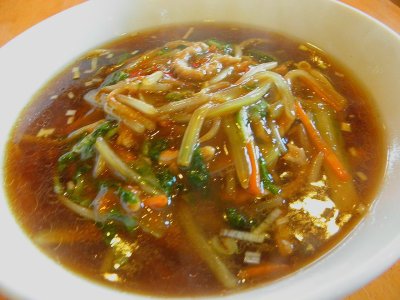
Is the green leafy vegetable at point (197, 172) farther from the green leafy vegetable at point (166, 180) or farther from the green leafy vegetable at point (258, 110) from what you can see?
the green leafy vegetable at point (258, 110)

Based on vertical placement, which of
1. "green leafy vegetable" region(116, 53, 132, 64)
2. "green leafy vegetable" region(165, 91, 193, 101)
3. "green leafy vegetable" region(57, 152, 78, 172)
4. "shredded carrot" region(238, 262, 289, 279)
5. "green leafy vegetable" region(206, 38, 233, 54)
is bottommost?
"shredded carrot" region(238, 262, 289, 279)

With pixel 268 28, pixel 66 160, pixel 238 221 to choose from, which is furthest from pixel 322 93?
pixel 66 160

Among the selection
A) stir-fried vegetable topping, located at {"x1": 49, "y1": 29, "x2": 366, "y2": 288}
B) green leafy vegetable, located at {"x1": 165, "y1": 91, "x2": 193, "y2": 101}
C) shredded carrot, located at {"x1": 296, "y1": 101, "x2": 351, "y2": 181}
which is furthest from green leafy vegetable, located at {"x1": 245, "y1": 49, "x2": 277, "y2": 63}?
green leafy vegetable, located at {"x1": 165, "y1": 91, "x2": 193, "y2": 101}

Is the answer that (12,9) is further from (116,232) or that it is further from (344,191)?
(344,191)

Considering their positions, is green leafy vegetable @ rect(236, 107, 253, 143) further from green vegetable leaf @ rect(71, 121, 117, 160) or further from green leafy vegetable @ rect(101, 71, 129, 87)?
green leafy vegetable @ rect(101, 71, 129, 87)

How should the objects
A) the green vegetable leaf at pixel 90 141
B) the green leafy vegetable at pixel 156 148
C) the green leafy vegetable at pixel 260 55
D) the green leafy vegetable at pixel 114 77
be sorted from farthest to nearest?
the green leafy vegetable at pixel 260 55 → the green leafy vegetable at pixel 114 77 → the green vegetable leaf at pixel 90 141 → the green leafy vegetable at pixel 156 148

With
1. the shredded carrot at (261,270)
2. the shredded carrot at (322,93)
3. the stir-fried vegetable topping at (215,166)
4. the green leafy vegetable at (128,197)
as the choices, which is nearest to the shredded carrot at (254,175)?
the stir-fried vegetable topping at (215,166)

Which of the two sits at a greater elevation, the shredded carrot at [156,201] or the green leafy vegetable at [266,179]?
the green leafy vegetable at [266,179]
